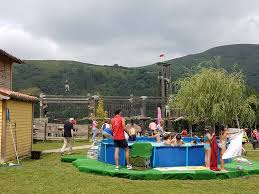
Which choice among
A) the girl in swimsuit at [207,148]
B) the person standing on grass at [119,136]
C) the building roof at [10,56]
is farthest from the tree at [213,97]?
the person standing on grass at [119,136]

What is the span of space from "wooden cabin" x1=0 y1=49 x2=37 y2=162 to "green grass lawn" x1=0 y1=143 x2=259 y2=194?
3387 mm

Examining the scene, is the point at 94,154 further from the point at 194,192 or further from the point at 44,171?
the point at 194,192

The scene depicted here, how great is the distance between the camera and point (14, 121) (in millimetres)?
18516

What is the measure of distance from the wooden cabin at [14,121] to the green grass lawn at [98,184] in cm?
339

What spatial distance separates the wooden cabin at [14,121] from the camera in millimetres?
16859

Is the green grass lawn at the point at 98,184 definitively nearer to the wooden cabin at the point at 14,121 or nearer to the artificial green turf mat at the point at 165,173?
the artificial green turf mat at the point at 165,173

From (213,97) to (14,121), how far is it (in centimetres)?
1692

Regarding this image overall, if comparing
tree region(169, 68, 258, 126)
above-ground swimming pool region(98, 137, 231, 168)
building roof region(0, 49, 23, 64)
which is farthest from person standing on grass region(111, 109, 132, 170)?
tree region(169, 68, 258, 126)

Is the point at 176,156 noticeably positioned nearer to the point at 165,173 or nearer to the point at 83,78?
the point at 165,173

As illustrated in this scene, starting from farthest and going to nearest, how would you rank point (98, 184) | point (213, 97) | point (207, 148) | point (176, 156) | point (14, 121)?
point (213, 97) < point (14, 121) < point (176, 156) < point (207, 148) < point (98, 184)

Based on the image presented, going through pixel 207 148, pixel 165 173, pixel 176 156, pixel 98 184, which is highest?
pixel 207 148

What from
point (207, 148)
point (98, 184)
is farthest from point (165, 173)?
point (98, 184)

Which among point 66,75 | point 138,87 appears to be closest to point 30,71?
point 66,75

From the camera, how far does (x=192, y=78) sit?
33438 millimetres
